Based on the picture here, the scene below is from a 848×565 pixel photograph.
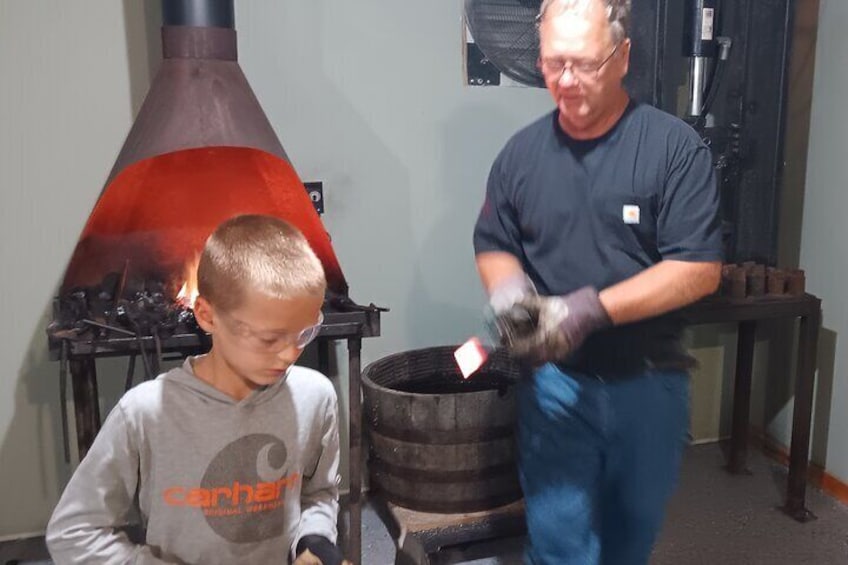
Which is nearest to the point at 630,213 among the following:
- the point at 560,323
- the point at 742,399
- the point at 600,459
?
the point at 560,323

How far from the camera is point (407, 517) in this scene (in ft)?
7.10

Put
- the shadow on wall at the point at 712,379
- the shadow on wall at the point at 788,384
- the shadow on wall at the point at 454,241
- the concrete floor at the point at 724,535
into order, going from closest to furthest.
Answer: the concrete floor at the point at 724,535 < the shadow on wall at the point at 454,241 < the shadow on wall at the point at 788,384 < the shadow on wall at the point at 712,379

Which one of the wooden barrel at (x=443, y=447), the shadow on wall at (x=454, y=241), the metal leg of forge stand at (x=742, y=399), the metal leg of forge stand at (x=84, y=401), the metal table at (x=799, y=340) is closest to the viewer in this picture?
the metal leg of forge stand at (x=84, y=401)

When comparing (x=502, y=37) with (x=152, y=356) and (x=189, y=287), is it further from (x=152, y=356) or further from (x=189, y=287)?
(x=152, y=356)

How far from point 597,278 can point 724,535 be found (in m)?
1.26

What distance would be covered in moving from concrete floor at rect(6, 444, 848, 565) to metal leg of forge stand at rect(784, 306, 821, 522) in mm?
54

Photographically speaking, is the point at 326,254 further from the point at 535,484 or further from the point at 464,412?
the point at 535,484

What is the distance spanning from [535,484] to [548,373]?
242 mm

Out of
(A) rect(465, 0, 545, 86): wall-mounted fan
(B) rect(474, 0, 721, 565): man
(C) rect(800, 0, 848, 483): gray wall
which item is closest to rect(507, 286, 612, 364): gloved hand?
(B) rect(474, 0, 721, 565): man

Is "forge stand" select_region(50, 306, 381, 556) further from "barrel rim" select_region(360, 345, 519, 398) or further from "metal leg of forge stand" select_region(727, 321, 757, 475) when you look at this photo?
"metal leg of forge stand" select_region(727, 321, 757, 475)

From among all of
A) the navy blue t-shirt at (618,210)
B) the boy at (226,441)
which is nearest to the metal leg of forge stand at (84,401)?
the boy at (226,441)

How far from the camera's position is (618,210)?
1451 millimetres

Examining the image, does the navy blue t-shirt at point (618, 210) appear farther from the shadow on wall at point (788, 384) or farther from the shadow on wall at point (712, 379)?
the shadow on wall at point (712, 379)

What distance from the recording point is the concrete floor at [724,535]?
2209mm
